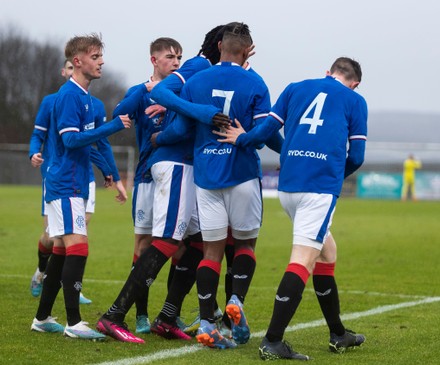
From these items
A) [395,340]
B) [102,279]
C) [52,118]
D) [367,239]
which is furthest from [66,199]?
[367,239]

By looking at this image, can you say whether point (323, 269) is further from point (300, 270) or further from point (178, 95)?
point (178, 95)

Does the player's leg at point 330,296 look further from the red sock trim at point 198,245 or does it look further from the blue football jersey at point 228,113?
the red sock trim at point 198,245

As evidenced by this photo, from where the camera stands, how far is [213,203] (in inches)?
257

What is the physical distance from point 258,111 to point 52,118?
158 centimetres

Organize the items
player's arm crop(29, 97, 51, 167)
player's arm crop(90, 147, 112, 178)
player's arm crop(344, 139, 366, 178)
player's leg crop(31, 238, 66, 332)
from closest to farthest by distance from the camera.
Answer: player's arm crop(344, 139, 366, 178) → player's leg crop(31, 238, 66, 332) → player's arm crop(29, 97, 51, 167) → player's arm crop(90, 147, 112, 178)

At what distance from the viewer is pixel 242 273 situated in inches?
259

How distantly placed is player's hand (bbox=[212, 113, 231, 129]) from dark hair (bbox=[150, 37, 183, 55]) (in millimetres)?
1171

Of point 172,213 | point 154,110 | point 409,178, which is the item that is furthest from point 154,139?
point 409,178

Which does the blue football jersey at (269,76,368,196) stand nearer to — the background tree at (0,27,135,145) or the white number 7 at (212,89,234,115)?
the white number 7 at (212,89,234,115)

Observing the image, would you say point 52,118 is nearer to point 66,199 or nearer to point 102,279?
point 66,199

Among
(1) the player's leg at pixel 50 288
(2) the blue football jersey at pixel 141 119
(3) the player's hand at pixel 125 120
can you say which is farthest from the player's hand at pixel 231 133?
(1) the player's leg at pixel 50 288

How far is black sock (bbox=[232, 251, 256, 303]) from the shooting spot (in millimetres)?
6547

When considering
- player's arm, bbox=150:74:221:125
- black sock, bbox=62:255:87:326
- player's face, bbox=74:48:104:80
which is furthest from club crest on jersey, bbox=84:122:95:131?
black sock, bbox=62:255:87:326

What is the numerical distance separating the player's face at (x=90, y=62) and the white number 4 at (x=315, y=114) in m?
1.69
